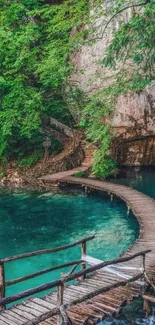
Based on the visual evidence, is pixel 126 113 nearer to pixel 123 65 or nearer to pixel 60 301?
pixel 123 65

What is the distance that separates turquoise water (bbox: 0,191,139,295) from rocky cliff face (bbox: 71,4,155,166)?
5.33m

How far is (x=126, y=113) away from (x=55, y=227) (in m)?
9.69

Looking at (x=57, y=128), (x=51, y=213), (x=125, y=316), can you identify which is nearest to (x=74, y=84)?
(x=57, y=128)

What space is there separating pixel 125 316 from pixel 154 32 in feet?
24.2

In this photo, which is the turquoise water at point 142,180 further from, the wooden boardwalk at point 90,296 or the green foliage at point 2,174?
the wooden boardwalk at point 90,296

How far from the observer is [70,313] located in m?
6.59

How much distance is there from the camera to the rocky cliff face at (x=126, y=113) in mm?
20953

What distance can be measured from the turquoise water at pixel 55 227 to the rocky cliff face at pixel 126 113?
17.5 ft

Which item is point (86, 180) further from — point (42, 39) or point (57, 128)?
point (42, 39)

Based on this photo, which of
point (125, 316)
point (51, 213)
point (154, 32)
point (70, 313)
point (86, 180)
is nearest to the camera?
point (70, 313)

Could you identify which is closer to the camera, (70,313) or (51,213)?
(70,313)

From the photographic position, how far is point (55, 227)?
14570 millimetres

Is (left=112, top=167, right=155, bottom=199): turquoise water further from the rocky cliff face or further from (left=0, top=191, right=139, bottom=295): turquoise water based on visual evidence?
(left=0, top=191, right=139, bottom=295): turquoise water

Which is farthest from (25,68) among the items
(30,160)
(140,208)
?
(140,208)
